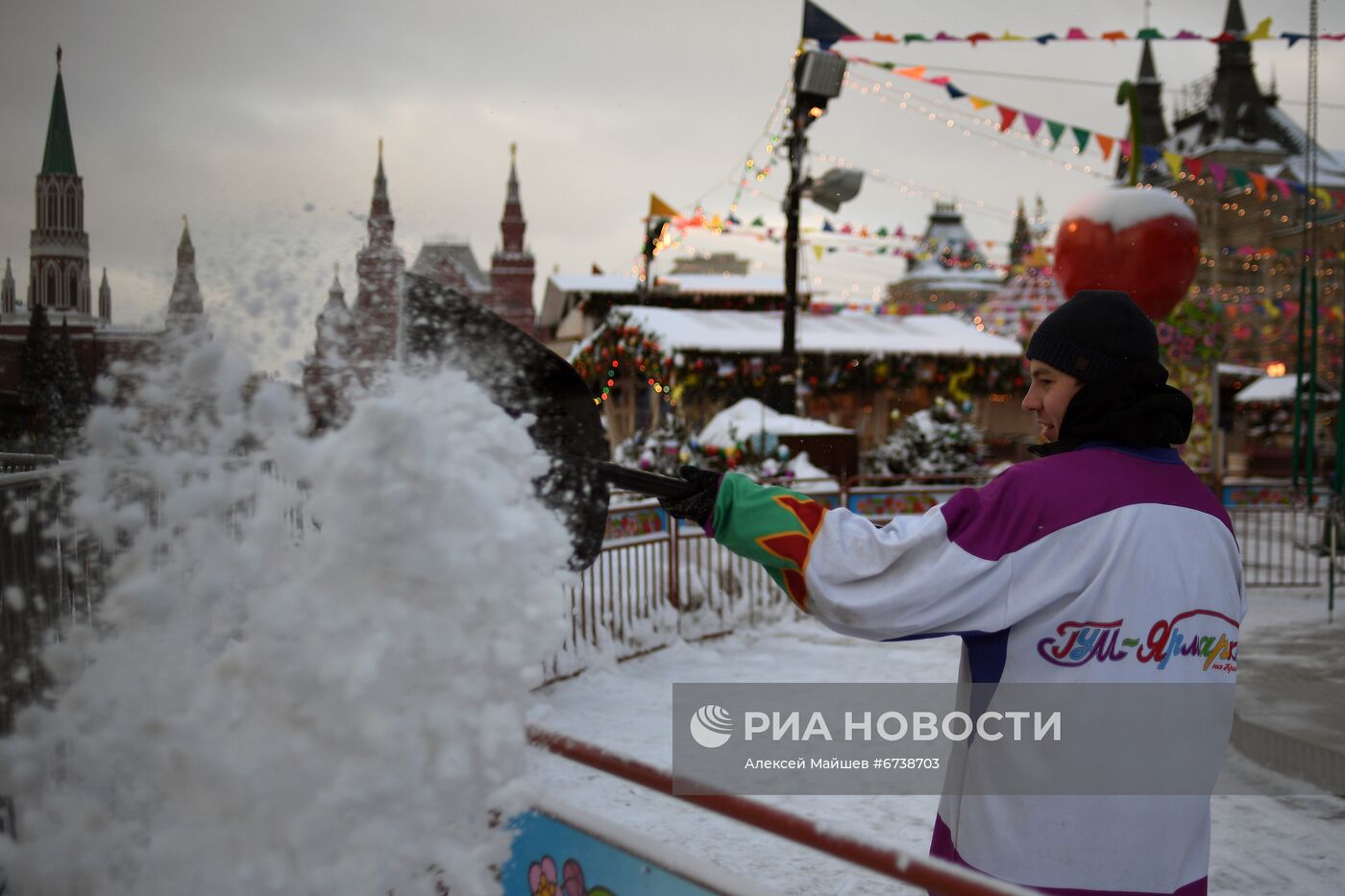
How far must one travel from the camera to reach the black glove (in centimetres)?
208

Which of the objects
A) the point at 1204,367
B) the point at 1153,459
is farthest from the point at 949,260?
the point at 1153,459

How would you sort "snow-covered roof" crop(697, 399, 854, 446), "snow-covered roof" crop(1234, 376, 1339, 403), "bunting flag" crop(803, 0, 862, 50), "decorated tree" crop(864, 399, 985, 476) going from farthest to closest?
1. "snow-covered roof" crop(1234, 376, 1339, 403)
2. "decorated tree" crop(864, 399, 985, 476)
3. "snow-covered roof" crop(697, 399, 854, 446)
4. "bunting flag" crop(803, 0, 862, 50)

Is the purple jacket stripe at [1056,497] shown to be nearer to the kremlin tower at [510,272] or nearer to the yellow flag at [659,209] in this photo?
the kremlin tower at [510,272]

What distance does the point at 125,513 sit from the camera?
173cm

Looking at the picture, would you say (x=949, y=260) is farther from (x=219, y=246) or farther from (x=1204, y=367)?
(x=219, y=246)

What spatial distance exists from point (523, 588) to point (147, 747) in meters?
0.70

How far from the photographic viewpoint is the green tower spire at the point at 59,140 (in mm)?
1761

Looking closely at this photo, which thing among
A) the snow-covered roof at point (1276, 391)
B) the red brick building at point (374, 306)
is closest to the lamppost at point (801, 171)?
A: the red brick building at point (374, 306)

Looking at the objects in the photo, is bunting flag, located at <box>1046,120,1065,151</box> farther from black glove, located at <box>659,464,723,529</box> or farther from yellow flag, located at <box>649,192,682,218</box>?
black glove, located at <box>659,464,723,529</box>

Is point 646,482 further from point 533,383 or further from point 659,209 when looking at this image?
point 659,209

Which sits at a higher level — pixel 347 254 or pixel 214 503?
pixel 347 254

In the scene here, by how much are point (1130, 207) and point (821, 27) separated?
551 centimetres

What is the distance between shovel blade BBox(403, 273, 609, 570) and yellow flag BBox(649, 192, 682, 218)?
48.4 feet

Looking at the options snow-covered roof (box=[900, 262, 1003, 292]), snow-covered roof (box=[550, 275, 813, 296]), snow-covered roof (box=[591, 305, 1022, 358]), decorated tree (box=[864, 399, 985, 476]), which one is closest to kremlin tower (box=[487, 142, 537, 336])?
decorated tree (box=[864, 399, 985, 476])
